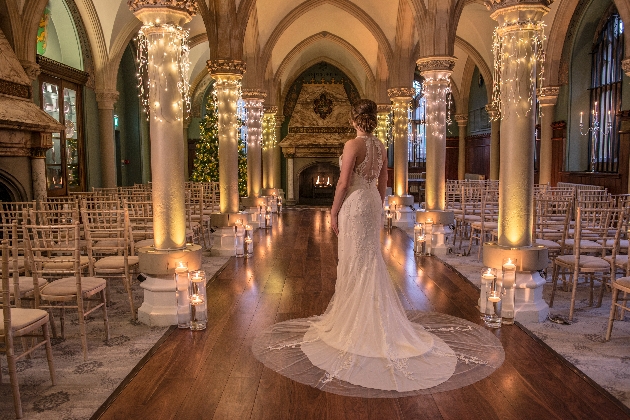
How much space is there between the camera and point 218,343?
4828 millimetres

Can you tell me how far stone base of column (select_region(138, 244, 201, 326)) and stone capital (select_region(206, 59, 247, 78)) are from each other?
5.00 metres

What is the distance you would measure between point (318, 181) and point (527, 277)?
62.3 feet

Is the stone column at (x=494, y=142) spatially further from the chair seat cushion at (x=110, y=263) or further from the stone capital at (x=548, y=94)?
the chair seat cushion at (x=110, y=263)

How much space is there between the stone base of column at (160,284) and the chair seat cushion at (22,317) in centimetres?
163

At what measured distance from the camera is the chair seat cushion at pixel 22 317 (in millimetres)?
3627

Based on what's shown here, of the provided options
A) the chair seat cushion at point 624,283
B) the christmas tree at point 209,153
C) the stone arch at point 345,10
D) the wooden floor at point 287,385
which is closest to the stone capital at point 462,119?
the stone arch at point 345,10

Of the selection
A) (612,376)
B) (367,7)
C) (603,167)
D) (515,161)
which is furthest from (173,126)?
(603,167)

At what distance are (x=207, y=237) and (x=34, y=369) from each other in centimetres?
738

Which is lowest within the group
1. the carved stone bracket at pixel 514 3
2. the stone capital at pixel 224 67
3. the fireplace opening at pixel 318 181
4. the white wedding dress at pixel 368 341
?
the white wedding dress at pixel 368 341

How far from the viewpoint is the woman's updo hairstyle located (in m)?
4.41

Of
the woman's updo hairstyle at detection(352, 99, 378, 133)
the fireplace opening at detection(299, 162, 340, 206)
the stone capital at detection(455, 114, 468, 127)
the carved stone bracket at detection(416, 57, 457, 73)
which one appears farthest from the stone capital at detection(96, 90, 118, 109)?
the stone capital at detection(455, 114, 468, 127)

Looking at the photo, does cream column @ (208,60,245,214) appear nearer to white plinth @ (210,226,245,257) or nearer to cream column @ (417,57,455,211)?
white plinth @ (210,226,245,257)

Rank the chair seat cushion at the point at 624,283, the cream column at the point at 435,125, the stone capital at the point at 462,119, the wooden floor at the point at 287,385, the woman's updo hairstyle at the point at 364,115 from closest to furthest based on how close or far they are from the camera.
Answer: the wooden floor at the point at 287,385 → the woman's updo hairstyle at the point at 364,115 → the chair seat cushion at the point at 624,283 → the cream column at the point at 435,125 → the stone capital at the point at 462,119

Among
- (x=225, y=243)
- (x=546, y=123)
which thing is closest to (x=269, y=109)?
(x=546, y=123)
